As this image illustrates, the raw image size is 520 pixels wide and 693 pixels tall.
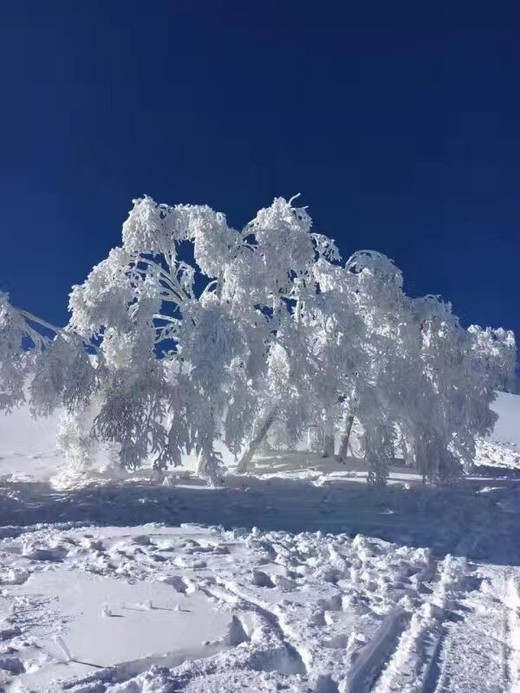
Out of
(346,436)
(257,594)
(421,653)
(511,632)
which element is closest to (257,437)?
(346,436)

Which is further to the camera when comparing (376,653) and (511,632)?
(511,632)

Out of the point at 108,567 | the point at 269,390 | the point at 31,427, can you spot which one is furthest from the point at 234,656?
the point at 31,427

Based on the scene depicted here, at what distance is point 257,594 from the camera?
243 inches

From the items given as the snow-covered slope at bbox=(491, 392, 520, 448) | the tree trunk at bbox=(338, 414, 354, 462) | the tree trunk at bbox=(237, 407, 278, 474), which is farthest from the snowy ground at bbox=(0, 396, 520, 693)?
the snow-covered slope at bbox=(491, 392, 520, 448)

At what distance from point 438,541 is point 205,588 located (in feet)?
13.3

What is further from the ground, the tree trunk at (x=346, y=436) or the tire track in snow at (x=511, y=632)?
the tree trunk at (x=346, y=436)

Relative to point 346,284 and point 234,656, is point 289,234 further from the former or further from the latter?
point 234,656

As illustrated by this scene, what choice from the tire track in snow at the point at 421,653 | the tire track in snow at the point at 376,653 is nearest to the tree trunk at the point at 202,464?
the tire track in snow at the point at 421,653

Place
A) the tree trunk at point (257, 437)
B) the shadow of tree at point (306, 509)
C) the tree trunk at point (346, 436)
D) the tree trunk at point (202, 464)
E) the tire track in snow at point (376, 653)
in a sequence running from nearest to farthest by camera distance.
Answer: the tire track in snow at point (376, 653) < the shadow of tree at point (306, 509) < the tree trunk at point (202, 464) < the tree trunk at point (257, 437) < the tree trunk at point (346, 436)

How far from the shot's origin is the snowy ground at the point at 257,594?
449cm

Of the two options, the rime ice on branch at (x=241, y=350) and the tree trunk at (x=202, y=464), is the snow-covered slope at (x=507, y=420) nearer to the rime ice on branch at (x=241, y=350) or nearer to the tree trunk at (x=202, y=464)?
the rime ice on branch at (x=241, y=350)

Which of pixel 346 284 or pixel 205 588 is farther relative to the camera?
pixel 346 284

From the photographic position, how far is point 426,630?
5.38 meters

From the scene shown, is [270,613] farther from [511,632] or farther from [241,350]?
[241,350]
